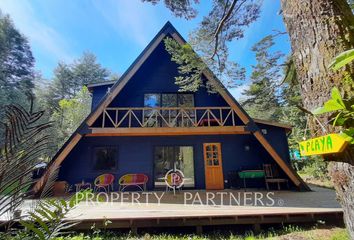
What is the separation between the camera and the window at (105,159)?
871 centimetres

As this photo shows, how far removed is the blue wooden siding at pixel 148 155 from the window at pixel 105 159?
176mm

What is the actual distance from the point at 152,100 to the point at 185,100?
159 cm

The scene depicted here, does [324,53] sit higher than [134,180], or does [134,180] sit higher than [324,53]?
[324,53]

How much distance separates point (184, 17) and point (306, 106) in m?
5.98

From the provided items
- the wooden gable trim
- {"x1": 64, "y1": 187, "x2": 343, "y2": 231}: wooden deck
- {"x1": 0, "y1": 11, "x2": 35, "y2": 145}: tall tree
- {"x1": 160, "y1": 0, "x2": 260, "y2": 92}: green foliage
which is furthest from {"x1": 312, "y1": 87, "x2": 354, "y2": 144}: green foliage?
{"x1": 0, "y1": 11, "x2": 35, "y2": 145}: tall tree

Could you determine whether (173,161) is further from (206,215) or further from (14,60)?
(14,60)

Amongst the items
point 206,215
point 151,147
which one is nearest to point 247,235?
point 206,215

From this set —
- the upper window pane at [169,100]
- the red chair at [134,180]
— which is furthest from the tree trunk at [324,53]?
the upper window pane at [169,100]

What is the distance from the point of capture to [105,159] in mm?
8797

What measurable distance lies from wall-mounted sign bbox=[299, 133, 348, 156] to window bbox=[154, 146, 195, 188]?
795cm

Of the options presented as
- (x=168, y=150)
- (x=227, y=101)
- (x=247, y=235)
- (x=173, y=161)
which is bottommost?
(x=247, y=235)

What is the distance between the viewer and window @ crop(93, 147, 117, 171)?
28.6 ft

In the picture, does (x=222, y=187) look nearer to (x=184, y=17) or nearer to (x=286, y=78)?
(x=286, y=78)

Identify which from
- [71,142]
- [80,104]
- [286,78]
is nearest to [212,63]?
[286,78]
